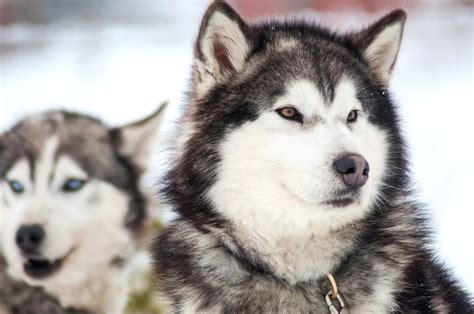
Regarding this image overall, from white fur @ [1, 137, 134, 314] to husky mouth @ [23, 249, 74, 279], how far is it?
0.8 inches

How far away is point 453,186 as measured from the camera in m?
5.07

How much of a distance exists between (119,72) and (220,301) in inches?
188

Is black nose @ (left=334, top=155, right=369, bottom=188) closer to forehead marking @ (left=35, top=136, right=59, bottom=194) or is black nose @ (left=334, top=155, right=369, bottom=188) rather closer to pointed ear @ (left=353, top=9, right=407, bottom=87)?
pointed ear @ (left=353, top=9, right=407, bottom=87)

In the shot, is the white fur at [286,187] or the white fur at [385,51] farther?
the white fur at [385,51]

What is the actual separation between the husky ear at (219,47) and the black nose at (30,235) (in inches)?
47.3

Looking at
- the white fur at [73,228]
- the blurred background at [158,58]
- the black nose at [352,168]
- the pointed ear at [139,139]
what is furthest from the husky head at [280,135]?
the blurred background at [158,58]

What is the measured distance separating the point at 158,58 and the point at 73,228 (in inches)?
144

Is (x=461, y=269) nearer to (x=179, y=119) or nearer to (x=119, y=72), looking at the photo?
(x=179, y=119)

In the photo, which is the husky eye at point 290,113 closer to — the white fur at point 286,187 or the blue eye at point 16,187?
the white fur at point 286,187

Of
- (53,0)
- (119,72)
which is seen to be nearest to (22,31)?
(53,0)

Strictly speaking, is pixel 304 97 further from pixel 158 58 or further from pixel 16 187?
pixel 158 58

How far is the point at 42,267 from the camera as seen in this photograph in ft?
Answer: 11.9

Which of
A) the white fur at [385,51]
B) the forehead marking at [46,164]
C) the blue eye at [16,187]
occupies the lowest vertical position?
the blue eye at [16,187]

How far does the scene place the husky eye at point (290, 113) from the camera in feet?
8.27
